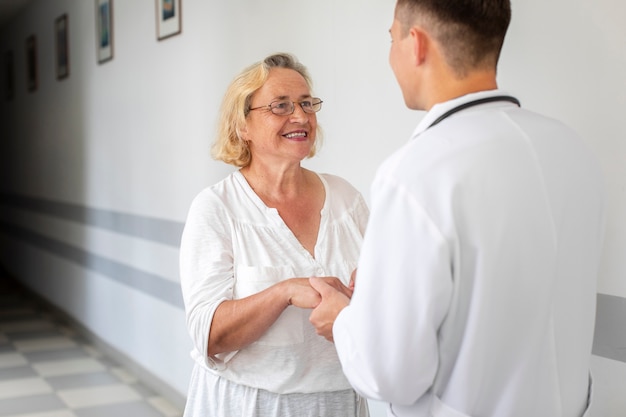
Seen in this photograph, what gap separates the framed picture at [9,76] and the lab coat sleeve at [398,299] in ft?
28.1

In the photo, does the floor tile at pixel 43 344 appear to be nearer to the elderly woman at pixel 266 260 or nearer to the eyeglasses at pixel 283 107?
the elderly woman at pixel 266 260

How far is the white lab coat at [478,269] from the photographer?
3.82ft

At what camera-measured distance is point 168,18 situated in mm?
4473

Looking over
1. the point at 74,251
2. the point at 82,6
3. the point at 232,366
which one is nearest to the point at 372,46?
the point at 232,366

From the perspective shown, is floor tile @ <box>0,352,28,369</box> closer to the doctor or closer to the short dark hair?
the doctor

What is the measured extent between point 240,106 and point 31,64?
6.59 meters

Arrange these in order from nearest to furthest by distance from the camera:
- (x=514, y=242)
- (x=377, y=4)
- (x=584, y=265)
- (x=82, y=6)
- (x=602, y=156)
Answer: (x=514, y=242) < (x=584, y=265) < (x=602, y=156) < (x=377, y=4) < (x=82, y=6)

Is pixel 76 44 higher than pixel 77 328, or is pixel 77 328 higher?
pixel 76 44

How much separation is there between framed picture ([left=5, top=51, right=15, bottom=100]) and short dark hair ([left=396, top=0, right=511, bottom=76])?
8.52 m

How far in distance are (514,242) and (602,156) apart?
2.59ft

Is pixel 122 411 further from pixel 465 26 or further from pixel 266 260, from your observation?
pixel 465 26

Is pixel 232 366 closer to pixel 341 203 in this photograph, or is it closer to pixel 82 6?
pixel 341 203

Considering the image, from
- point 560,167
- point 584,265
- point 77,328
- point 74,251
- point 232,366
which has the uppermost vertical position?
point 560,167

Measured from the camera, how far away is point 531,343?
4.01ft
